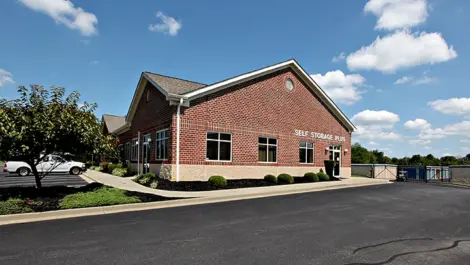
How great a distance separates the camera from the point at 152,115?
A: 19453 millimetres

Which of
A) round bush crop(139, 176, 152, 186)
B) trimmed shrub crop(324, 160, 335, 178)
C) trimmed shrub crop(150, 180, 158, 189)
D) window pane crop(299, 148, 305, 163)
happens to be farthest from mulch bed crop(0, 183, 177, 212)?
trimmed shrub crop(324, 160, 335, 178)

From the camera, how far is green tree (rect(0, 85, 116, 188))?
1008 cm

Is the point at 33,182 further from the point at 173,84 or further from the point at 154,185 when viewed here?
the point at 173,84

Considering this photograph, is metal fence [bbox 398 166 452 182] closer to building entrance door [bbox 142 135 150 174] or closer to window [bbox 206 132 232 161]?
window [bbox 206 132 232 161]

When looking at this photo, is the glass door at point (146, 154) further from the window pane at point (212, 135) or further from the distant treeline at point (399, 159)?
the distant treeline at point (399, 159)

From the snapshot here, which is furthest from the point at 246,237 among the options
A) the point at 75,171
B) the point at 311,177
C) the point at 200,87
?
the point at 75,171

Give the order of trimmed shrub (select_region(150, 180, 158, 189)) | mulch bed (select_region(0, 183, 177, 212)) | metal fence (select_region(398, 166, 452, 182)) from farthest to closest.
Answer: metal fence (select_region(398, 166, 452, 182)), trimmed shrub (select_region(150, 180, 158, 189)), mulch bed (select_region(0, 183, 177, 212))

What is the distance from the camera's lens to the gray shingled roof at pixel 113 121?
36013 millimetres

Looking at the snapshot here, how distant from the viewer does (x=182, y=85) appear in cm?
1966

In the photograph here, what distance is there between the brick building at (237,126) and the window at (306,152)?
2.8 inches

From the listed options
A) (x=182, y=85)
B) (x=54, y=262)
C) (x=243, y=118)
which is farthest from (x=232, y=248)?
(x=182, y=85)

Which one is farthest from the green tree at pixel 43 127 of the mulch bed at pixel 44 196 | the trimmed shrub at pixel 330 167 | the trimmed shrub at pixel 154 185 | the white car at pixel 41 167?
the trimmed shrub at pixel 330 167

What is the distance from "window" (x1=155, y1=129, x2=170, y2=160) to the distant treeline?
133 ft

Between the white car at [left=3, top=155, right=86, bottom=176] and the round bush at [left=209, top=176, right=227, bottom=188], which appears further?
the white car at [left=3, top=155, right=86, bottom=176]
